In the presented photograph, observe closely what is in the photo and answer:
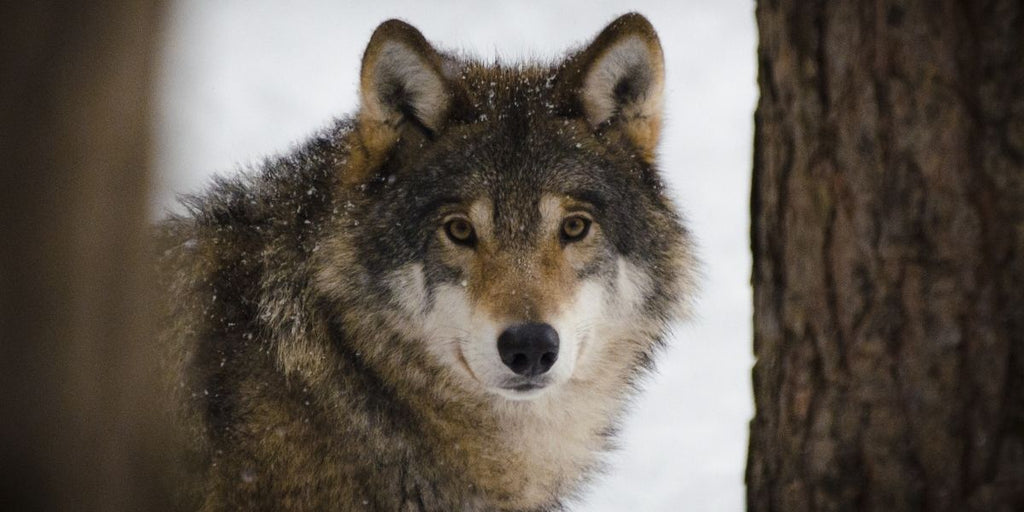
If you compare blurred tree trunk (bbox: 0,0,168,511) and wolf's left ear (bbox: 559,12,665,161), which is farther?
wolf's left ear (bbox: 559,12,665,161)

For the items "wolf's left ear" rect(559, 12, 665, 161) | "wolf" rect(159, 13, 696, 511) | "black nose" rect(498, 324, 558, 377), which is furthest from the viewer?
"wolf's left ear" rect(559, 12, 665, 161)

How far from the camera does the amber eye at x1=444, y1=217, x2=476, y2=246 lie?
372cm

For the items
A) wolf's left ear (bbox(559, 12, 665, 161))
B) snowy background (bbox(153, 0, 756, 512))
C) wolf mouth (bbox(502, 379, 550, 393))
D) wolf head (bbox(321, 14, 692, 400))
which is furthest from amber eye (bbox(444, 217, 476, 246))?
snowy background (bbox(153, 0, 756, 512))

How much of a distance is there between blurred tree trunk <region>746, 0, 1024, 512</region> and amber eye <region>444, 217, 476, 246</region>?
1.16 m

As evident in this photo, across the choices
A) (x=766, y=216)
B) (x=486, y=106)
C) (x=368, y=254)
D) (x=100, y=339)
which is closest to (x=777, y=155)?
(x=766, y=216)

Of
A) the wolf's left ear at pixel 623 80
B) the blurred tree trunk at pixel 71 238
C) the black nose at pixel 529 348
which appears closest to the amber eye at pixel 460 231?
the black nose at pixel 529 348

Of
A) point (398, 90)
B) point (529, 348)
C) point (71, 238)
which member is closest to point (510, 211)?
point (529, 348)

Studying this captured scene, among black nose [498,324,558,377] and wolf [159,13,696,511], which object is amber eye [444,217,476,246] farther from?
black nose [498,324,558,377]

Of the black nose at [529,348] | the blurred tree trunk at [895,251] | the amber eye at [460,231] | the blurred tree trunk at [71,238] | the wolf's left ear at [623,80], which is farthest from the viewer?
the wolf's left ear at [623,80]

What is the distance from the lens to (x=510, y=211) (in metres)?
3.69

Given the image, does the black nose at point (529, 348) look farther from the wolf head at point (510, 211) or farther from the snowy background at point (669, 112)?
the snowy background at point (669, 112)

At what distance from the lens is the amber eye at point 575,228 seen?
3.76 metres

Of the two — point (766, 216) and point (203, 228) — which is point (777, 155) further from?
point (203, 228)

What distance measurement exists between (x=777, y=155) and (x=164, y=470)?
6.78ft
